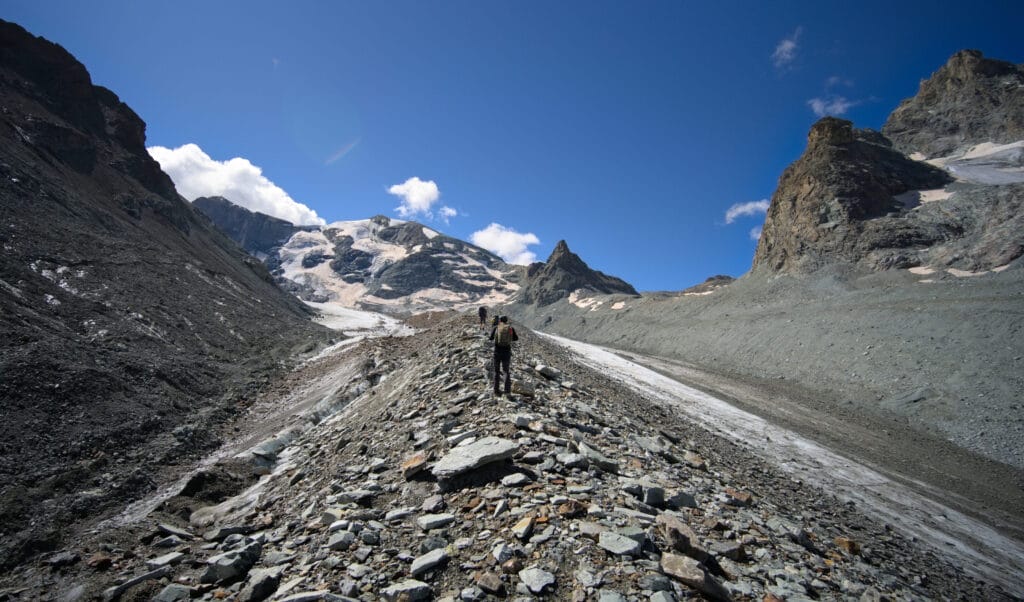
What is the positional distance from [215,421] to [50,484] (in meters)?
6.07

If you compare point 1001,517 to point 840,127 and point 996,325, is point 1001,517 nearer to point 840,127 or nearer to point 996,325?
point 996,325

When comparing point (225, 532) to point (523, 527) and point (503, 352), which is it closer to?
point (523, 527)

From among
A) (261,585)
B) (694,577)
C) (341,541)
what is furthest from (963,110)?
(261,585)

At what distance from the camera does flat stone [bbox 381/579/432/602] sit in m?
4.02

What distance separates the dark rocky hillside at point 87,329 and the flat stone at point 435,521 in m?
7.98

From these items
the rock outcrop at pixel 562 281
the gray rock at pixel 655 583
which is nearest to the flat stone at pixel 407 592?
the gray rock at pixel 655 583

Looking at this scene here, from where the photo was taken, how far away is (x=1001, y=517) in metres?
14.0

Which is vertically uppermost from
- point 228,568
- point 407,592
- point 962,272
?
point 962,272

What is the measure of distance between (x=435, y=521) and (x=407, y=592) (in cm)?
123

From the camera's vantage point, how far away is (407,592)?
406 cm

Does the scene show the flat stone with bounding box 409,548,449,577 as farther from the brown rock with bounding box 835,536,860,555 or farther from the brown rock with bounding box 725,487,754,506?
the brown rock with bounding box 835,536,860,555

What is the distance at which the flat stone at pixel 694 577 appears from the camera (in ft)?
13.7

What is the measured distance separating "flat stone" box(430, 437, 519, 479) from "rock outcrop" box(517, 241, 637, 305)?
11888cm

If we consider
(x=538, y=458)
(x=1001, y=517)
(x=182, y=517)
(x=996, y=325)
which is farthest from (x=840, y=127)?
(x=182, y=517)
